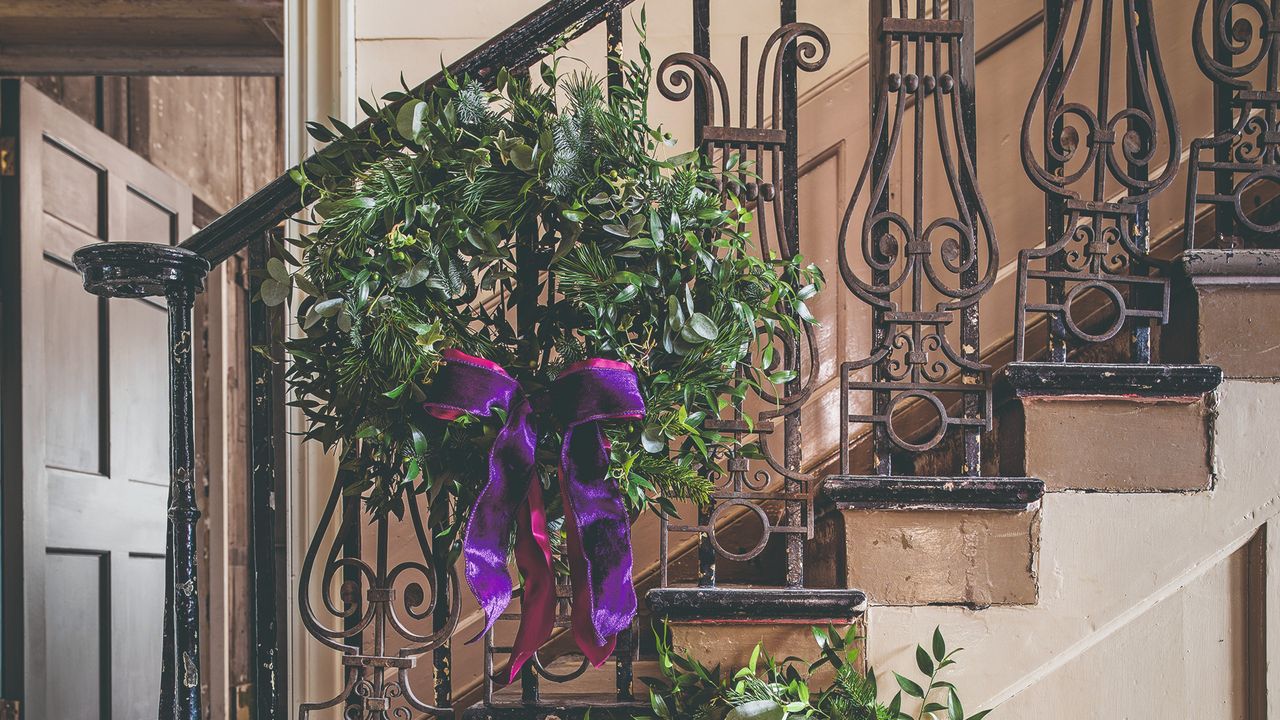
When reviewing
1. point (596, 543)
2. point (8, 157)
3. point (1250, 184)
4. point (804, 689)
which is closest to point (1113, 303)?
point (1250, 184)

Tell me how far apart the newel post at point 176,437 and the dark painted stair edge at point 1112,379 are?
1.22 m

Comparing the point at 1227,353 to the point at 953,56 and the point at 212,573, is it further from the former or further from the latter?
the point at 212,573

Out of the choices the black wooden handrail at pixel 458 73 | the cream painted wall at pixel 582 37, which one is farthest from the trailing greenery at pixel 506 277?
the cream painted wall at pixel 582 37

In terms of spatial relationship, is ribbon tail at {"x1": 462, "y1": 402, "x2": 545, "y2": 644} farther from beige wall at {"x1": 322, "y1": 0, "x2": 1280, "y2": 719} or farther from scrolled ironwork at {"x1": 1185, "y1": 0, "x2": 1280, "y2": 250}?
scrolled ironwork at {"x1": 1185, "y1": 0, "x2": 1280, "y2": 250}

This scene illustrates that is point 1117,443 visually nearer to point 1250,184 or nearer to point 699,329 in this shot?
point 1250,184

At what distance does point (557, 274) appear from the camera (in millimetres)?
1310

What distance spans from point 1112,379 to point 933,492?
0.33 metres

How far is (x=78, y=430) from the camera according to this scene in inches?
124

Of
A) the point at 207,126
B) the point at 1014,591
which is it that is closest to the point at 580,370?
the point at 1014,591

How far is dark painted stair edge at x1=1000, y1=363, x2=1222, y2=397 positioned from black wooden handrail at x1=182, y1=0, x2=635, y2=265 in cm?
86

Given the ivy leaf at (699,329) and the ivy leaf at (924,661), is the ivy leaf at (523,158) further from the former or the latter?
the ivy leaf at (924,661)

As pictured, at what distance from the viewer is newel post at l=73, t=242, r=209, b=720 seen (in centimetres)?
133

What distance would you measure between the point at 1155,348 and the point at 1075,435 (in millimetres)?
258

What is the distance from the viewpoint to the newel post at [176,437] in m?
1.33
